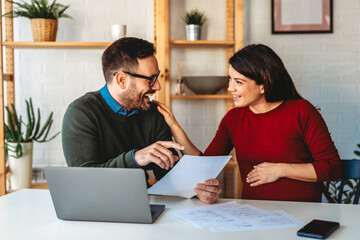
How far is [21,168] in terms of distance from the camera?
2742 mm

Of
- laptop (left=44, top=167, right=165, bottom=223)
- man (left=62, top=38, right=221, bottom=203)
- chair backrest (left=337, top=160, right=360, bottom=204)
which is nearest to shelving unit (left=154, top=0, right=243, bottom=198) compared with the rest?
man (left=62, top=38, right=221, bottom=203)

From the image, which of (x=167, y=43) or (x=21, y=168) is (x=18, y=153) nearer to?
(x=21, y=168)

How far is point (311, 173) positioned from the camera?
1673mm

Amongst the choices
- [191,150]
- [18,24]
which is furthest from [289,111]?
[18,24]

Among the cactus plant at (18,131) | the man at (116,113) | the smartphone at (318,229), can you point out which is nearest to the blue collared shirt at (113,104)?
the man at (116,113)

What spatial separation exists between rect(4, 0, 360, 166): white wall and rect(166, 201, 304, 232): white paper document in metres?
1.87

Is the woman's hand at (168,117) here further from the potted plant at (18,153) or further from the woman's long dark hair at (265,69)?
the potted plant at (18,153)

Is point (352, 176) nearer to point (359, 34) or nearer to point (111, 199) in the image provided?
point (111, 199)

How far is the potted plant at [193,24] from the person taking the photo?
2.88 m

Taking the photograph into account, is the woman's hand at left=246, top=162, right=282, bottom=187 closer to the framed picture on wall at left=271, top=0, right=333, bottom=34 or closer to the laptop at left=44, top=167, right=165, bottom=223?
the laptop at left=44, top=167, right=165, bottom=223

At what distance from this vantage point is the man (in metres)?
1.68

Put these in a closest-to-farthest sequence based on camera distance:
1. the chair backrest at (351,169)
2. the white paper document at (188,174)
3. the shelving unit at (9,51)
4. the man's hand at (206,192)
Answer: the white paper document at (188,174) < the man's hand at (206,192) < the chair backrest at (351,169) < the shelving unit at (9,51)

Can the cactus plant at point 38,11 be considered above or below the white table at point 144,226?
above

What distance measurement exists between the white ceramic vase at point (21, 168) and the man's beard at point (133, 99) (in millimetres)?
1224
